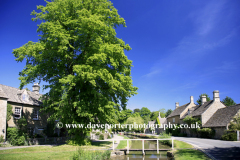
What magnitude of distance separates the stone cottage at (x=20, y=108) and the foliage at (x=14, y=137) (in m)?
0.78

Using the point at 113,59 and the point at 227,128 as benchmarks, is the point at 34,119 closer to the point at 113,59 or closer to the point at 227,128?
the point at 113,59

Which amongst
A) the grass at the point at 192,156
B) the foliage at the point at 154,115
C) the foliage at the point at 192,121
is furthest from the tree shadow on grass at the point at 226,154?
the foliage at the point at 154,115

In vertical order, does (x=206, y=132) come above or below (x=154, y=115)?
above

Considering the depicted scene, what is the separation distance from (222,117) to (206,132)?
158 inches

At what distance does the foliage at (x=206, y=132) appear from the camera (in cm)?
3152

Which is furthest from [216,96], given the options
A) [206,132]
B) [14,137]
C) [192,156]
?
[14,137]

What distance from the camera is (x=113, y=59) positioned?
18.8 m

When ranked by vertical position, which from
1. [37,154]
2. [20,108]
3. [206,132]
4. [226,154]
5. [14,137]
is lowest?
[206,132]

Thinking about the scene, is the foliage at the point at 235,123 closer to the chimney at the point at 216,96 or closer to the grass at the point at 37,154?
the chimney at the point at 216,96

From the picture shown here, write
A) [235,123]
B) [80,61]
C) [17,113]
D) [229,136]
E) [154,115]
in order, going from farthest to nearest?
[154,115]
[235,123]
[229,136]
[17,113]
[80,61]

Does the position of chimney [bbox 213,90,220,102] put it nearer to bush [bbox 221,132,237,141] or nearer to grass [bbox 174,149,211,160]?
bush [bbox 221,132,237,141]

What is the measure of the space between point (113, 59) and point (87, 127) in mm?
Result: 7966

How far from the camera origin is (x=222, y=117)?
31375mm

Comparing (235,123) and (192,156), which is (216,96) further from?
(192,156)
